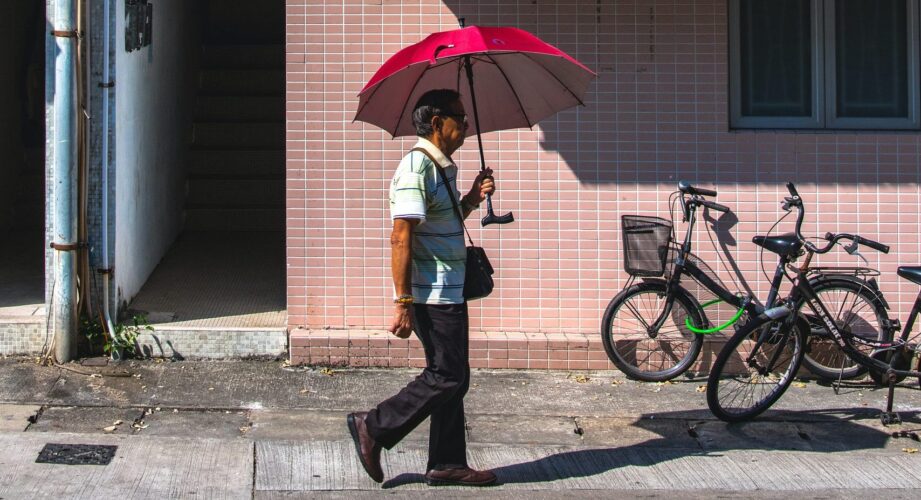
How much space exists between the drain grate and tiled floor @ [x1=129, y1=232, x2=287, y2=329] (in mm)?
1775

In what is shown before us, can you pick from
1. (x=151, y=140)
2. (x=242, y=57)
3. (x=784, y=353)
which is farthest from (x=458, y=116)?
(x=242, y=57)

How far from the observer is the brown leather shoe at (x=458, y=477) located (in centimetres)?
531

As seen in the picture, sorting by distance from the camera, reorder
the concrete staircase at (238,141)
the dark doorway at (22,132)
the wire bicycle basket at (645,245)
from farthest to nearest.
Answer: the concrete staircase at (238,141) → the dark doorway at (22,132) → the wire bicycle basket at (645,245)

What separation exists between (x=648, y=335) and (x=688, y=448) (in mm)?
1371

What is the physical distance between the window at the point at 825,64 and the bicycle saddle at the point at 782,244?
1.10 meters

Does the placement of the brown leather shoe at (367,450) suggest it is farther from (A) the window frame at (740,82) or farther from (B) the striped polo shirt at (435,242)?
(A) the window frame at (740,82)

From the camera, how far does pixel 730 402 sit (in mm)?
6512

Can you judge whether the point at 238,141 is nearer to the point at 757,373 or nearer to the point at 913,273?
the point at 757,373

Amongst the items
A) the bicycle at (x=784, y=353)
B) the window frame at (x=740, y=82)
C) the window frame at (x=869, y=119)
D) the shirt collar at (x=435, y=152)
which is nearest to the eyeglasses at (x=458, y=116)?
the shirt collar at (x=435, y=152)

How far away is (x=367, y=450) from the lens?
5.23 metres

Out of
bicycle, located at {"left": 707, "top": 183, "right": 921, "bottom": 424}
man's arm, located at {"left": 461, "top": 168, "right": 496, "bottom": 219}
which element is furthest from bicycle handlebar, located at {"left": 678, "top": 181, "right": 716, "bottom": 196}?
man's arm, located at {"left": 461, "top": 168, "right": 496, "bottom": 219}

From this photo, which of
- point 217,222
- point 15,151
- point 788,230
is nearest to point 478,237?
point 788,230

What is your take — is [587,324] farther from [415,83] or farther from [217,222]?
[217,222]

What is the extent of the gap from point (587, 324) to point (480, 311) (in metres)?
0.75
